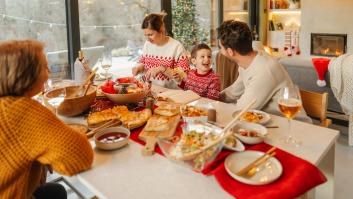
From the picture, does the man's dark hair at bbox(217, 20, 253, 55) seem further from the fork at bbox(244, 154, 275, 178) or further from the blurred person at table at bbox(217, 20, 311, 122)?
the fork at bbox(244, 154, 275, 178)

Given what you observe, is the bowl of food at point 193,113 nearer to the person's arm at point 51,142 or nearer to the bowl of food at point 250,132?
the bowl of food at point 250,132

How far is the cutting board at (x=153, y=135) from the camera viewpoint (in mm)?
1267

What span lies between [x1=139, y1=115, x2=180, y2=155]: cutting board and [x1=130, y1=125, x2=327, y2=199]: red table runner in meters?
0.25

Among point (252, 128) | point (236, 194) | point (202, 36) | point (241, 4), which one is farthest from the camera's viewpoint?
point (241, 4)

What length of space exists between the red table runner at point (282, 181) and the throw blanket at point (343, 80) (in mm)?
2133

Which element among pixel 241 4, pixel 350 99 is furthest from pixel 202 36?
pixel 350 99

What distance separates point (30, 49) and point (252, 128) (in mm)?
923

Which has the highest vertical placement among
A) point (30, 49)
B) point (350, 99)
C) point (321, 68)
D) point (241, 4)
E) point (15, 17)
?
point (241, 4)

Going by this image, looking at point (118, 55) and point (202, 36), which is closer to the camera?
point (118, 55)

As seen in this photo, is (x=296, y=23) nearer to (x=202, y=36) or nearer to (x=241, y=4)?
(x=241, y=4)

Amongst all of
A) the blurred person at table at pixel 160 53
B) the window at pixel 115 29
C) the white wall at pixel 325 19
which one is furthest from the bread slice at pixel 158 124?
the white wall at pixel 325 19

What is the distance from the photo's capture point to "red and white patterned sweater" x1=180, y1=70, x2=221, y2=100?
7.79 ft

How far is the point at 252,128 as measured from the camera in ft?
4.62

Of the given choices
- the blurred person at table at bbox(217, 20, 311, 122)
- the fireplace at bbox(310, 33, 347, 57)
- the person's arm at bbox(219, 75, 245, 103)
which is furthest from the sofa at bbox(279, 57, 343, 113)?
the fireplace at bbox(310, 33, 347, 57)
